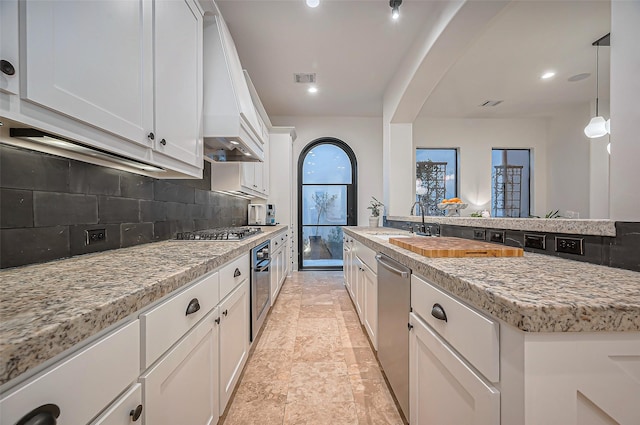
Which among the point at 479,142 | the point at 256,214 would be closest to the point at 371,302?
the point at 256,214

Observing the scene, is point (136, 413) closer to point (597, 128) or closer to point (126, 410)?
point (126, 410)

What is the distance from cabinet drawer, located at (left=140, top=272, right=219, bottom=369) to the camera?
689 millimetres

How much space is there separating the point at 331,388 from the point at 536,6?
140 inches

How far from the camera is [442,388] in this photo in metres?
0.87

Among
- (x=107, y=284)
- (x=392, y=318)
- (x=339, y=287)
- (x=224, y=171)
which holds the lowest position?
(x=339, y=287)

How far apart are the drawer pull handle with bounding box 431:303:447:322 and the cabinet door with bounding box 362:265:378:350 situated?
89cm

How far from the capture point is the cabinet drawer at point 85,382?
1.28 feet

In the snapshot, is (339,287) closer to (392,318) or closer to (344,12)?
(392,318)

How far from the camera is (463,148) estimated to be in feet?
17.9

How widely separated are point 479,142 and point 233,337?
19.5 ft

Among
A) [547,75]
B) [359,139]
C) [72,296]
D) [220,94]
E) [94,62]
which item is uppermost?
[547,75]

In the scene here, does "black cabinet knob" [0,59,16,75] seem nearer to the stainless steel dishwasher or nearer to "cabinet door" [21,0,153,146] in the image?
"cabinet door" [21,0,153,146]

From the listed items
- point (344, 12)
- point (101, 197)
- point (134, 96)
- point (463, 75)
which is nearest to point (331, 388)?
point (101, 197)

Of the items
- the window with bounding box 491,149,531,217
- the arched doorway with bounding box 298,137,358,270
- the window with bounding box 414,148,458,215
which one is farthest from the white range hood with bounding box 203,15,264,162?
the window with bounding box 491,149,531,217
